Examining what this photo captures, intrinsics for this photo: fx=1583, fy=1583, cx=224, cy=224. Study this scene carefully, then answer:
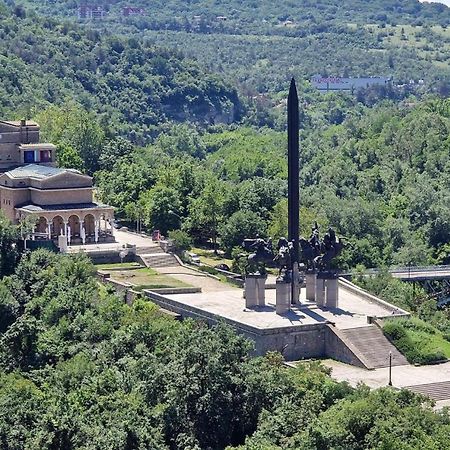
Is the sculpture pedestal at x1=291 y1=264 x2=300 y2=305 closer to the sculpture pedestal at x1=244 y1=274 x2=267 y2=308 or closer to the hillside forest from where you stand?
the sculpture pedestal at x1=244 y1=274 x2=267 y2=308

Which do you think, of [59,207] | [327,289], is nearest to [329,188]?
[59,207]

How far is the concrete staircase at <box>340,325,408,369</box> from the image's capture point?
62.8m

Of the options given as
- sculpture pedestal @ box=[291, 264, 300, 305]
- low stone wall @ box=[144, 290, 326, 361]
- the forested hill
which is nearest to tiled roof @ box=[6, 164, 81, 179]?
sculpture pedestal @ box=[291, 264, 300, 305]

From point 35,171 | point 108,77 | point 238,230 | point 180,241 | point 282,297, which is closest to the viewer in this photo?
point 282,297

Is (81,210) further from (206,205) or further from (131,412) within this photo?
(131,412)

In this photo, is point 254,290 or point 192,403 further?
point 254,290

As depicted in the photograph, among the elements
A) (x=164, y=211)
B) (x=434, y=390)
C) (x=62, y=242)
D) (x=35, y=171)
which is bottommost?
(x=434, y=390)

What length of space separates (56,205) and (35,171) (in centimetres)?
346

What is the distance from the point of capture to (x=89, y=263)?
74.0 metres

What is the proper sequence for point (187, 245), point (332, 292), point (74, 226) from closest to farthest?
1. point (332, 292)
2. point (187, 245)
3. point (74, 226)

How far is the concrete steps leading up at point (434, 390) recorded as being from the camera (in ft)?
192

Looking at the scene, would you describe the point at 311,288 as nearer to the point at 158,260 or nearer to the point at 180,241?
the point at 158,260

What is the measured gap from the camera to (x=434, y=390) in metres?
58.9

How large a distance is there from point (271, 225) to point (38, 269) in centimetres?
1503
